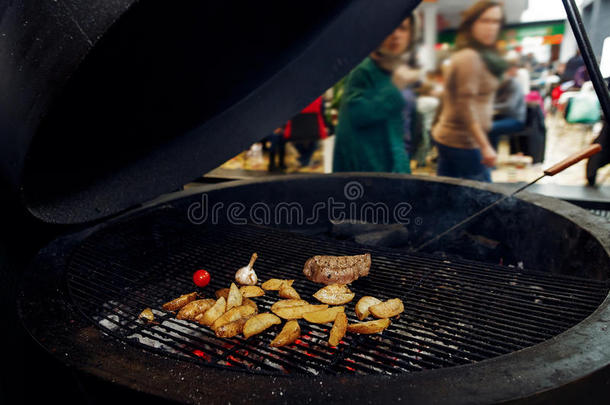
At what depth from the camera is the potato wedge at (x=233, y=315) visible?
4.94 ft

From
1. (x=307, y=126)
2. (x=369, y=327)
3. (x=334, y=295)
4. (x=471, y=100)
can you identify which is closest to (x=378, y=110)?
(x=471, y=100)

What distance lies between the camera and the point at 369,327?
56.8 inches

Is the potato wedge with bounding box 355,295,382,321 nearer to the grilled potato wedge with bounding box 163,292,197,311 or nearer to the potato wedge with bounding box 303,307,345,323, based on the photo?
the potato wedge with bounding box 303,307,345,323

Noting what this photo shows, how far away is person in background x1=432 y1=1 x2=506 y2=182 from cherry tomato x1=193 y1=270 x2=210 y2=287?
3166mm

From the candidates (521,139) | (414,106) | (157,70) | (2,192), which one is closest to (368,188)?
(157,70)

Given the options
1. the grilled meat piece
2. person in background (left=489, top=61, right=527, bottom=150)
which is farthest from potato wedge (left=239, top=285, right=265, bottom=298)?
person in background (left=489, top=61, right=527, bottom=150)

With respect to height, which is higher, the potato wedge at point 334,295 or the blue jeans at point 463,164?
the blue jeans at point 463,164

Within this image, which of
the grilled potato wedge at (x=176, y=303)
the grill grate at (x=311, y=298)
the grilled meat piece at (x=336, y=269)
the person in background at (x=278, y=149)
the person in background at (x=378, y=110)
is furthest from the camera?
the person in background at (x=278, y=149)

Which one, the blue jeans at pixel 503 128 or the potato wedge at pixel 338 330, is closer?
the potato wedge at pixel 338 330

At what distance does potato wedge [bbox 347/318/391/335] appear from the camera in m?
1.44

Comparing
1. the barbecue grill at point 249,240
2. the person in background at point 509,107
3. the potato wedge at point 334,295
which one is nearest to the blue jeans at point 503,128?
the person in background at point 509,107

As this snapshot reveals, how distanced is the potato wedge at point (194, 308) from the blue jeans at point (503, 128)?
12.2 ft

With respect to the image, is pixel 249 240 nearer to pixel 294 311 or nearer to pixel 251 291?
pixel 251 291

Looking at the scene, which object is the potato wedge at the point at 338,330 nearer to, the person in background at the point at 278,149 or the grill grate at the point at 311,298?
the grill grate at the point at 311,298
